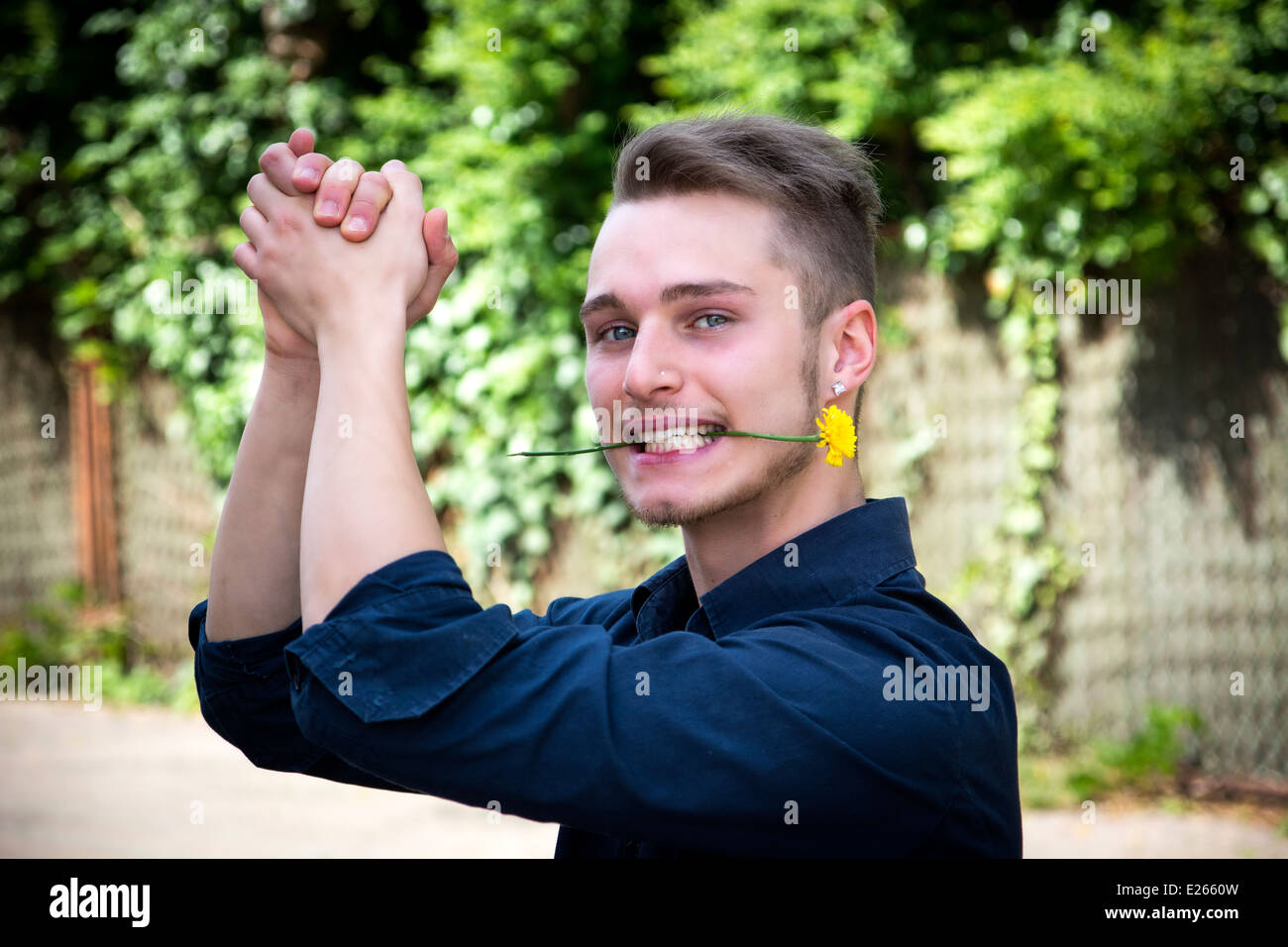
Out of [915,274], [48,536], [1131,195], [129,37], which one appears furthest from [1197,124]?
[48,536]

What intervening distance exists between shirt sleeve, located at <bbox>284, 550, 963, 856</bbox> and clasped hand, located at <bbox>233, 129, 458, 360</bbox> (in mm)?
301

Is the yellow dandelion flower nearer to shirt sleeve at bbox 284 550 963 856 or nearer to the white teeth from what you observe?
the white teeth

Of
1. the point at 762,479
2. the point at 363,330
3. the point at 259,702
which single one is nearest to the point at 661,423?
the point at 762,479

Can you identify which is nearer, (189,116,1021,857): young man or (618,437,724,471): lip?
(189,116,1021,857): young man

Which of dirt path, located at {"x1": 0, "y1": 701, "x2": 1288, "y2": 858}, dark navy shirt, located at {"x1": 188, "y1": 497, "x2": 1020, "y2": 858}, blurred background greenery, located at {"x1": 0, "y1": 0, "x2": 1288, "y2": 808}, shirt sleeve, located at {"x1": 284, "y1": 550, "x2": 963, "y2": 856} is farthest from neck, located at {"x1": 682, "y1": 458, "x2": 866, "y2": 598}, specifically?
dirt path, located at {"x1": 0, "y1": 701, "x2": 1288, "y2": 858}

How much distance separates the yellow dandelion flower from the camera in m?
1.64

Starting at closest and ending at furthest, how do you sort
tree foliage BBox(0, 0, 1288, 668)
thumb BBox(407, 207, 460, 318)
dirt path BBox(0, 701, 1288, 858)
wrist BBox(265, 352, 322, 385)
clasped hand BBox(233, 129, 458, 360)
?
clasped hand BBox(233, 129, 458, 360) < thumb BBox(407, 207, 460, 318) < wrist BBox(265, 352, 322, 385) < dirt path BBox(0, 701, 1288, 858) < tree foliage BBox(0, 0, 1288, 668)

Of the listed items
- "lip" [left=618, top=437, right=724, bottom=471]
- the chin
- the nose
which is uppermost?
the nose

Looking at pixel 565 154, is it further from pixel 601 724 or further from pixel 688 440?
pixel 601 724

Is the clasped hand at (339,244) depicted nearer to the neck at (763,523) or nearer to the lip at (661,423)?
the lip at (661,423)

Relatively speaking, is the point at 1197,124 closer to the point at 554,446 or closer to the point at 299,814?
the point at 554,446

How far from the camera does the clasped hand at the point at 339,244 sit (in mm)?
1300

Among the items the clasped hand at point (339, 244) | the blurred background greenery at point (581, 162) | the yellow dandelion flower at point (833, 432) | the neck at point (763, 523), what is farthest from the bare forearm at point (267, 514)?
the blurred background greenery at point (581, 162)

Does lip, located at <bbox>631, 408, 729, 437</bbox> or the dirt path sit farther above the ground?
lip, located at <bbox>631, 408, 729, 437</bbox>
